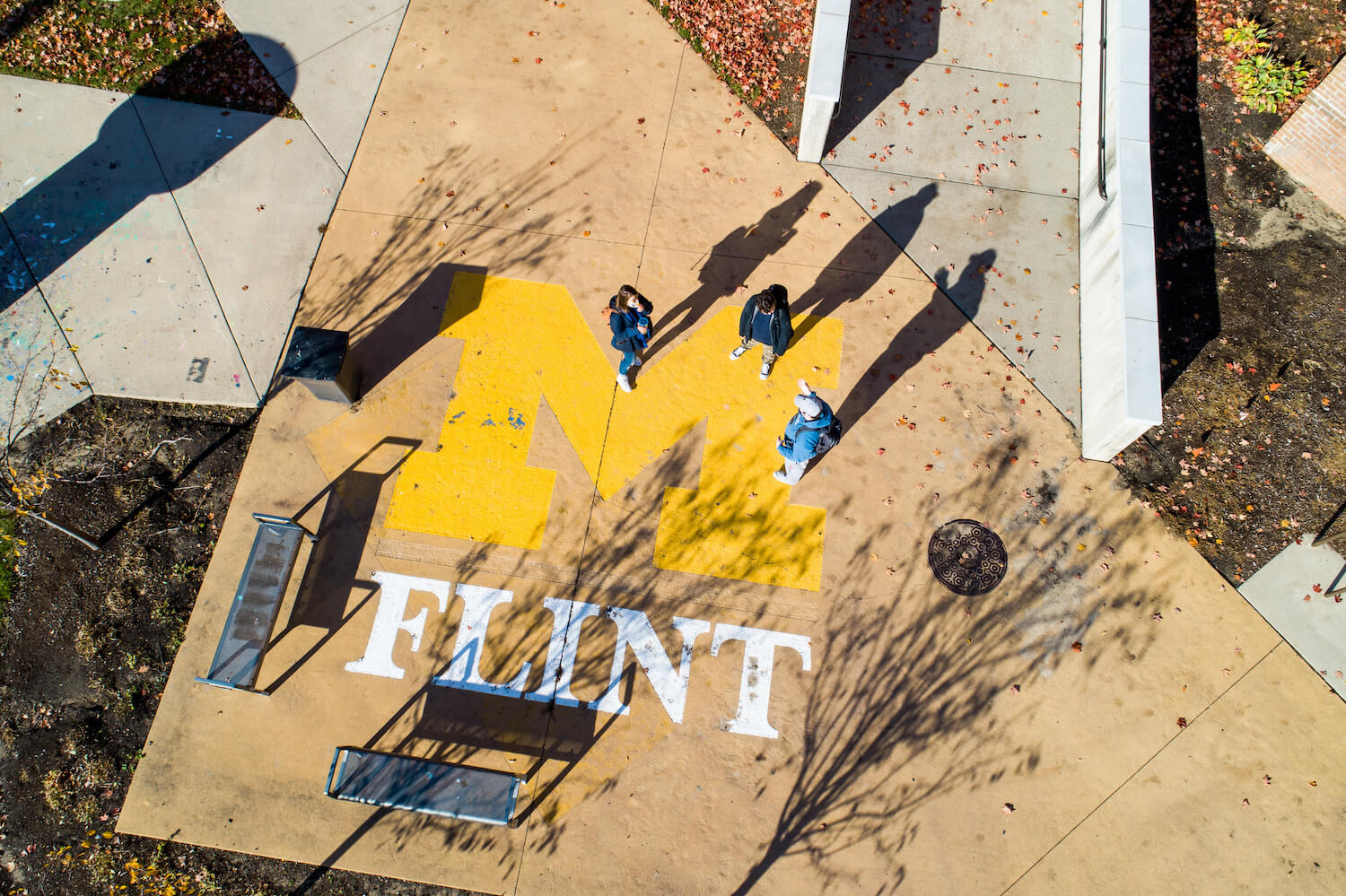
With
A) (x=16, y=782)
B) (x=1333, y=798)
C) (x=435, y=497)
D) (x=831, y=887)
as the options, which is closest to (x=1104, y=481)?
(x=1333, y=798)

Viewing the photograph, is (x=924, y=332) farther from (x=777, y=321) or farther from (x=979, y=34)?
(x=979, y=34)

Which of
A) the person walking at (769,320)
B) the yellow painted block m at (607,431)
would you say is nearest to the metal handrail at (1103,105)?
the yellow painted block m at (607,431)

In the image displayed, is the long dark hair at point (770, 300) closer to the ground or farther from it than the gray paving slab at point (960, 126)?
closer to the ground

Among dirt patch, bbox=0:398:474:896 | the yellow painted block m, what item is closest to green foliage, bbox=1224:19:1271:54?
the yellow painted block m

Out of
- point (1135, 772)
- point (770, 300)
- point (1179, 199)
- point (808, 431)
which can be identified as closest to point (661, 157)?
point (770, 300)

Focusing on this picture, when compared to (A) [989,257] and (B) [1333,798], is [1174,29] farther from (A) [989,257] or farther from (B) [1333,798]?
(B) [1333,798]

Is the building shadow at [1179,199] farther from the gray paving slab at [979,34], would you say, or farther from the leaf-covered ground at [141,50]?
the leaf-covered ground at [141,50]
